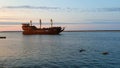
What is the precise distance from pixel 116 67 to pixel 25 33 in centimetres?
14974

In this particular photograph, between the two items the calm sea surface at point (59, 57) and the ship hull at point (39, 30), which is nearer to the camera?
the calm sea surface at point (59, 57)

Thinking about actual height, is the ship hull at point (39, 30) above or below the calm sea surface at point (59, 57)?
below

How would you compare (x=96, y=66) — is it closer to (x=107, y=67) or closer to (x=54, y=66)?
(x=107, y=67)

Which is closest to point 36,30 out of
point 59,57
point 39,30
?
point 39,30

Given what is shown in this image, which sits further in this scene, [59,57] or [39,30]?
[39,30]

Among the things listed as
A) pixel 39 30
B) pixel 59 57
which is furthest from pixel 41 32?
pixel 59 57

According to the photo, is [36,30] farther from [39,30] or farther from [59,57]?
[59,57]

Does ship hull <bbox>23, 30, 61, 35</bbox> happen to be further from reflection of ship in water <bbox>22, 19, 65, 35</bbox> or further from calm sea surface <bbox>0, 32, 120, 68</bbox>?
calm sea surface <bbox>0, 32, 120, 68</bbox>

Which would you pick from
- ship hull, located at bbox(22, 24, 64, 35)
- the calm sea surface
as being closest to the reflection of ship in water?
ship hull, located at bbox(22, 24, 64, 35)

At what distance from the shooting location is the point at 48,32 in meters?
172

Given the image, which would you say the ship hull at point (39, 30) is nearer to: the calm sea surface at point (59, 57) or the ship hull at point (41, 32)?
the ship hull at point (41, 32)

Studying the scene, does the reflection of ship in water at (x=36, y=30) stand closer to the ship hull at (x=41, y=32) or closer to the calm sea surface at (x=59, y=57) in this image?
the ship hull at (x=41, y=32)

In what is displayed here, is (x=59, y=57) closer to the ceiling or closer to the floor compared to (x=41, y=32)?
closer to the ceiling

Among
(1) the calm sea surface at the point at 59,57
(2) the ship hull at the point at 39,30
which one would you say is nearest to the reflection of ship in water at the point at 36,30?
(2) the ship hull at the point at 39,30
